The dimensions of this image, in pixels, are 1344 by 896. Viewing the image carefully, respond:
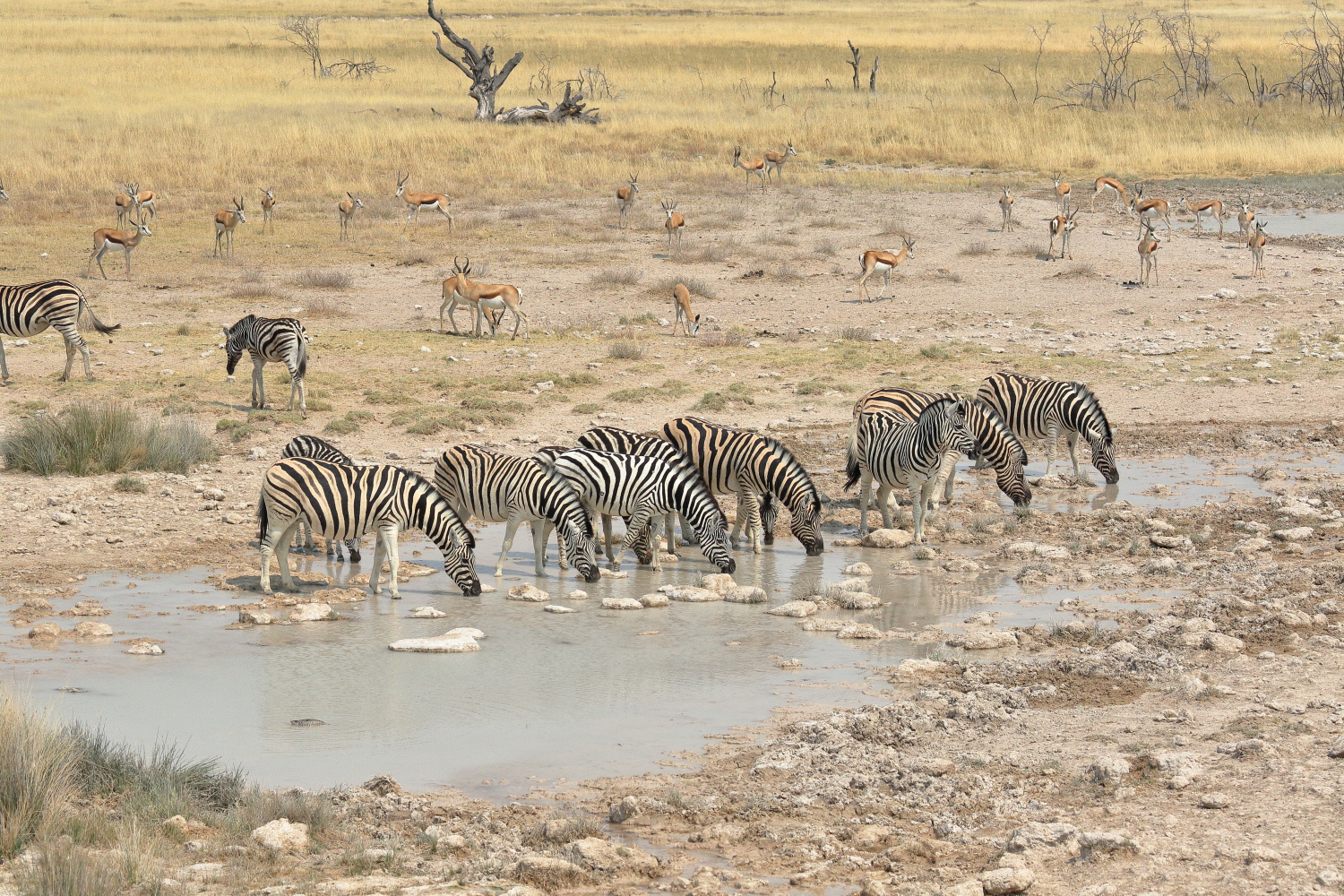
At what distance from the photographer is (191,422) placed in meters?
15.0

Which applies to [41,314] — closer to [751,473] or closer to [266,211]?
[751,473]

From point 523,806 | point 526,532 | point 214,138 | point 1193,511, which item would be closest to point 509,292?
point 526,532

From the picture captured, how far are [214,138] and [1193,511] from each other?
32.9 meters

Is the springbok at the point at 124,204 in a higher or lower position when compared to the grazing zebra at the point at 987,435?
higher

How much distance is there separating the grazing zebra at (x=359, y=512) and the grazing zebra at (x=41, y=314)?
25.2 ft

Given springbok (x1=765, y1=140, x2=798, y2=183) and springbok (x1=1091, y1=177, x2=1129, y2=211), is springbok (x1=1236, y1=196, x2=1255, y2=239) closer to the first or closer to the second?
springbok (x1=1091, y1=177, x2=1129, y2=211)

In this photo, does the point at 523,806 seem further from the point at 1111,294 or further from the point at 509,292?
the point at 1111,294

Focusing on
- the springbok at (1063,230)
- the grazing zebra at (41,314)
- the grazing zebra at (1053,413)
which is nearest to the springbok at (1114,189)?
the springbok at (1063,230)

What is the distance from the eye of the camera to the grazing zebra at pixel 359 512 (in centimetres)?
1045

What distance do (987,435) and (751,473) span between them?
8.88 feet

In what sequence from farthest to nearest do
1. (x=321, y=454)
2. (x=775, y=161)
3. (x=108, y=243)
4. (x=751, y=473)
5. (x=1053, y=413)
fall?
(x=775, y=161) → (x=108, y=243) → (x=1053, y=413) → (x=751, y=473) → (x=321, y=454)

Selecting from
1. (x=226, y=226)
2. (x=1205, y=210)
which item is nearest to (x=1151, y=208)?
(x=1205, y=210)

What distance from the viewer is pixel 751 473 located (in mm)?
12219

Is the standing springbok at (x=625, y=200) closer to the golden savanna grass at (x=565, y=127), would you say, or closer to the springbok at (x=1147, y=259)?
the golden savanna grass at (x=565, y=127)
